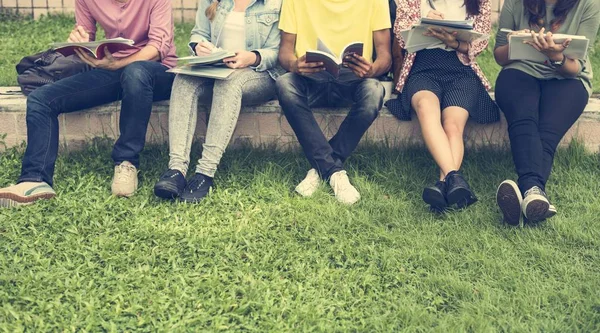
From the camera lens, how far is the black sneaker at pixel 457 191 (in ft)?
13.3

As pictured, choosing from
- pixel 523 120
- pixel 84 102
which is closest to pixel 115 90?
pixel 84 102

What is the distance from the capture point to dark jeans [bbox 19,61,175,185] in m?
4.43

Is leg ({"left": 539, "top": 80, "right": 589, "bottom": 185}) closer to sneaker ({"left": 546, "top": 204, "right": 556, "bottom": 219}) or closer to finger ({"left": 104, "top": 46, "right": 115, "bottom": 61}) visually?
sneaker ({"left": 546, "top": 204, "right": 556, "bottom": 219})

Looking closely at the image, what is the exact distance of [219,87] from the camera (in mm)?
4484

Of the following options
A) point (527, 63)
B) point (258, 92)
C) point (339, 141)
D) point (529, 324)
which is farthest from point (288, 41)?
point (529, 324)

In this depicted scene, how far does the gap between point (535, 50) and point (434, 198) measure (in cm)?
97

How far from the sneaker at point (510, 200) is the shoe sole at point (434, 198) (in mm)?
270

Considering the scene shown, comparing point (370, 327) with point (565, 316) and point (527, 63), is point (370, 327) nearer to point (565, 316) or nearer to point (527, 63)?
point (565, 316)

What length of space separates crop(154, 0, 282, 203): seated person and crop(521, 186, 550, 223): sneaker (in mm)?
1574

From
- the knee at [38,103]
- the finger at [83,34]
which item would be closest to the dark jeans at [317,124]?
the finger at [83,34]

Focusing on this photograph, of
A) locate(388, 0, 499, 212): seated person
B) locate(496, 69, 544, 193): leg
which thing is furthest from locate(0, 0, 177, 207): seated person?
locate(496, 69, 544, 193): leg

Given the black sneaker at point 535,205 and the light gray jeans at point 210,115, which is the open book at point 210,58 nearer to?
the light gray jeans at point 210,115

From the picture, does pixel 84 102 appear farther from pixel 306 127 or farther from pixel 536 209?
pixel 536 209

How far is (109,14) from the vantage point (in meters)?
4.77
